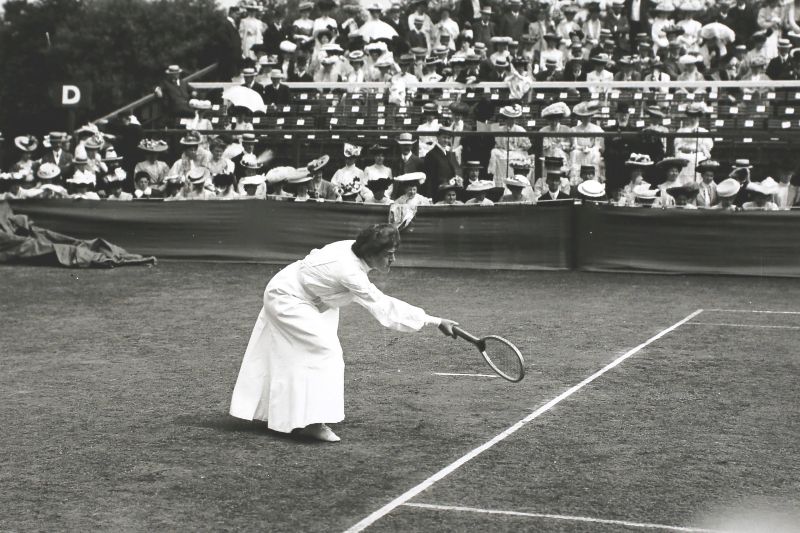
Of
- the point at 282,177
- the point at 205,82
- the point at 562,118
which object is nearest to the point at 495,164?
the point at 562,118

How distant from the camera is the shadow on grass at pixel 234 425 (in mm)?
8719


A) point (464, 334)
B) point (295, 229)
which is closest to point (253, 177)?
point (295, 229)

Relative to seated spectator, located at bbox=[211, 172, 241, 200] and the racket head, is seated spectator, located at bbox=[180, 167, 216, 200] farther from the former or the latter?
the racket head

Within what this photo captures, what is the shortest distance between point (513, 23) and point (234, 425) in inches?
710

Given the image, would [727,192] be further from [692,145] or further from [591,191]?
[591,191]

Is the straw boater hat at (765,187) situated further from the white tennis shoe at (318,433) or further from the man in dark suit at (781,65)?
the white tennis shoe at (318,433)

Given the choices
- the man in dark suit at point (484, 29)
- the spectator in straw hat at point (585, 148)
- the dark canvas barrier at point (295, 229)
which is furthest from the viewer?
the man in dark suit at point (484, 29)

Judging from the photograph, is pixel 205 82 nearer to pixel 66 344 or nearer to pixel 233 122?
pixel 233 122

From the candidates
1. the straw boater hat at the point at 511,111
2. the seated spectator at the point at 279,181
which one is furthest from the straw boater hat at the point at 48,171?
the straw boater hat at the point at 511,111

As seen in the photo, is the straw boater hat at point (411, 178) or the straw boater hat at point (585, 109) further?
the straw boater hat at point (585, 109)

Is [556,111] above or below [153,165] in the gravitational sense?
above

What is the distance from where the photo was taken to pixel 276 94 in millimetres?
24969

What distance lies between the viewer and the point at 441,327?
8.09 metres

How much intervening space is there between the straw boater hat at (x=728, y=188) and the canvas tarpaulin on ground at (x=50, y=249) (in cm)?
912
